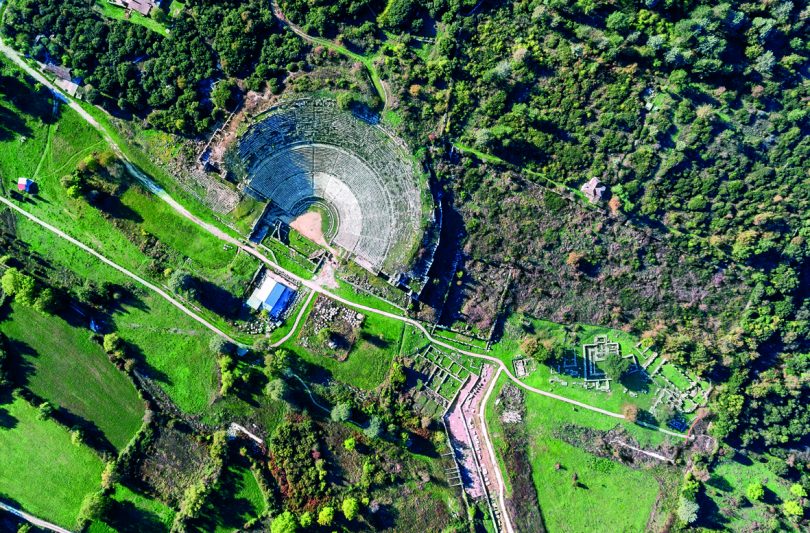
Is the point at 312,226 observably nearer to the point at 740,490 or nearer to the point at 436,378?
the point at 436,378

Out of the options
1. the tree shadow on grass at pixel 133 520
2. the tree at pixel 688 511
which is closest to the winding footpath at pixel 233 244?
the tree at pixel 688 511

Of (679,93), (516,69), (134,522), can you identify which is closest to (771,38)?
(679,93)

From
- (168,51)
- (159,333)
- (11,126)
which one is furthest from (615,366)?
(11,126)

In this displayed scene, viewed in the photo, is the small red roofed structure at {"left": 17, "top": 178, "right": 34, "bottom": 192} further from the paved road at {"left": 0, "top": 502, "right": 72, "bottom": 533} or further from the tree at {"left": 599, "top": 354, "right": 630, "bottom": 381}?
the tree at {"left": 599, "top": 354, "right": 630, "bottom": 381}

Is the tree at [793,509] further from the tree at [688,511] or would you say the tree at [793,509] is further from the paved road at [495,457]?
the paved road at [495,457]

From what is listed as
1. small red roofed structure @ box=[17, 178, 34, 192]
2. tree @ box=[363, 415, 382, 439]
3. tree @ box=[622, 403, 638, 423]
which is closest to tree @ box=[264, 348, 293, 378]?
tree @ box=[363, 415, 382, 439]

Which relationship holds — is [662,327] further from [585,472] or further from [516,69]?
[516,69]

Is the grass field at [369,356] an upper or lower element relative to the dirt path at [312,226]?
lower
